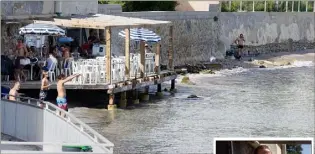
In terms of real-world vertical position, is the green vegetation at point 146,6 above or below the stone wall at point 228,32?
above

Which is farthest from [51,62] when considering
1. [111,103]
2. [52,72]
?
[111,103]

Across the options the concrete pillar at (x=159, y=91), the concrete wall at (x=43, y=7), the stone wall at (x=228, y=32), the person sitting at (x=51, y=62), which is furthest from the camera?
the stone wall at (x=228, y=32)

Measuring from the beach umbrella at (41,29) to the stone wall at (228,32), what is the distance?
17.7 ft

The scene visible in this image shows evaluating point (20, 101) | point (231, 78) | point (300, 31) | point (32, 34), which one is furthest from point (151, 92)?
point (300, 31)

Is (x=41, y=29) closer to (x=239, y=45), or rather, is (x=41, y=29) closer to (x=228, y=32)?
(x=228, y=32)

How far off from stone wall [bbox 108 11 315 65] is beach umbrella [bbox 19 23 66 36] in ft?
17.7

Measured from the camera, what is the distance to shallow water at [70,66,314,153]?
1562cm

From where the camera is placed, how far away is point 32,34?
19391 mm

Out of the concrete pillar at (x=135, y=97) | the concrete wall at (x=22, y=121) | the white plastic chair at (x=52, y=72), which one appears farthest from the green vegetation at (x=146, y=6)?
the concrete wall at (x=22, y=121)

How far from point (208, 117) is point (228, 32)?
13928 millimetres

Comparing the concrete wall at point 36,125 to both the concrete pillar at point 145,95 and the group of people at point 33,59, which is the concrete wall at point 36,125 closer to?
the group of people at point 33,59

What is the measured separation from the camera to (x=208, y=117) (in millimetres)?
18875

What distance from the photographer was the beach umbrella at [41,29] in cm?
1862

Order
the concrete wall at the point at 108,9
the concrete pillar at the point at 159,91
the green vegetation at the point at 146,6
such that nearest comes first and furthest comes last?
1. the concrete pillar at the point at 159,91
2. the concrete wall at the point at 108,9
3. the green vegetation at the point at 146,6
